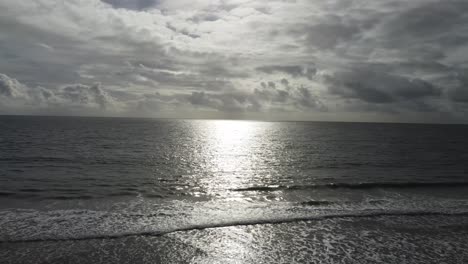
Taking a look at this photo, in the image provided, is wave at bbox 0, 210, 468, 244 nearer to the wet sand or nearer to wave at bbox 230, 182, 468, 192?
the wet sand

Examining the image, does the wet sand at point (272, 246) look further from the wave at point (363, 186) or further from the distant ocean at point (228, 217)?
the wave at point (363, 186)

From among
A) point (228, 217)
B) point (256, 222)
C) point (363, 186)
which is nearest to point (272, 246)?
point (256, 222)

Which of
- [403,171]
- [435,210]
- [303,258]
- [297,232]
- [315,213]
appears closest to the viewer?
[303,258]

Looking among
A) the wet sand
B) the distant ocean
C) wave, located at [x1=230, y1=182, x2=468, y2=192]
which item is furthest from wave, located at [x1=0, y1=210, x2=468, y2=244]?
wave, located at [x1=230, y1=182, x2=468, y2=192]

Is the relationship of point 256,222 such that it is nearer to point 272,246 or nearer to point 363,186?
point 272,246

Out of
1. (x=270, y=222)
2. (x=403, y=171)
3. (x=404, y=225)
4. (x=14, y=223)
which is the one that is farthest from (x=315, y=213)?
(x=403, y=171)

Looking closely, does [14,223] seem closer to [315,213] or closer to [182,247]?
[182,247]

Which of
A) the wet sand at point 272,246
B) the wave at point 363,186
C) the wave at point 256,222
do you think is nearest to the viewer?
the wet sand at point 272,246

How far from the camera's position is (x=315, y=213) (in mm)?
19953

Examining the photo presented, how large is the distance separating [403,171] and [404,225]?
24707mm

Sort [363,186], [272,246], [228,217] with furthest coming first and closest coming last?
[363,186] < [228,217] < [272,246]

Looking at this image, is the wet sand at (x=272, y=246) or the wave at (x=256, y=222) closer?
the wet sand at (x=272, y=246)

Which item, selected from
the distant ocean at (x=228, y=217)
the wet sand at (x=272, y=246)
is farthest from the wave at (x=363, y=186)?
the wet sand at (x=272, y=246)

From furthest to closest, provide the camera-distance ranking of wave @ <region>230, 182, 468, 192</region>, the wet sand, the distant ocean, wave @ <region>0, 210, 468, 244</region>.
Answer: wave @ <region>230, 182, 468, 192</region>
wave @ <region>0, 210, 468, 244</region>
the distant ocean
the wet sand
